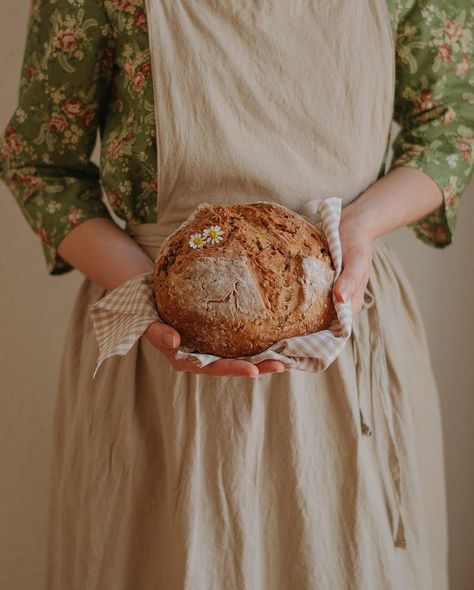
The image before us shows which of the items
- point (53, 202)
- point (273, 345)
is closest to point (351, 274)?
point (273, 345)

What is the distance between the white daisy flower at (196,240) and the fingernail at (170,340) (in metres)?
0.11

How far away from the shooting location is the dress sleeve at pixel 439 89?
1.08 metres

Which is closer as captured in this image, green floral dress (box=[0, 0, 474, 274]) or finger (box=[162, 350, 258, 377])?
finger (box=[162, 350, 258, 377])

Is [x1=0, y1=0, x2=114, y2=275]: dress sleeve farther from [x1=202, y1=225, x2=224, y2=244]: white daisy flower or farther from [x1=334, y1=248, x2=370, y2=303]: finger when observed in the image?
[x1=334, y1=248, x2=370, y2=303]: finger

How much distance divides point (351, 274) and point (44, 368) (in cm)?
111

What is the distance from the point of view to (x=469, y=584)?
1791 mm

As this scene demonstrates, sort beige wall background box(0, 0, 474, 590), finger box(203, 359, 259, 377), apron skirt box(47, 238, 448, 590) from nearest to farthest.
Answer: finger box(203, 359, 259, 377) < apron skirt box(47, 238, 448, 590) < beige wall background box(0, 0, 474, 590)

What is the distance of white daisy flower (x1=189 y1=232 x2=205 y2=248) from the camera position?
0.86 m

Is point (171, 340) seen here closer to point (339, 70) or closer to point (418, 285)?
point (339, 70)

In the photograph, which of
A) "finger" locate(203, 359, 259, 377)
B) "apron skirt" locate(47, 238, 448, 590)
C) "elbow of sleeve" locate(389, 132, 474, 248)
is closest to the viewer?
"finger" locate(203, 359, 259, 377)

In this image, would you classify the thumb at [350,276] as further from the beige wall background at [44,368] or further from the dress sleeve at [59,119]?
the beige wall background at [44,368]

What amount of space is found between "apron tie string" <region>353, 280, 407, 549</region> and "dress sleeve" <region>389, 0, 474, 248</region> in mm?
205

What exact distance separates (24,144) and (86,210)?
0.14 meters

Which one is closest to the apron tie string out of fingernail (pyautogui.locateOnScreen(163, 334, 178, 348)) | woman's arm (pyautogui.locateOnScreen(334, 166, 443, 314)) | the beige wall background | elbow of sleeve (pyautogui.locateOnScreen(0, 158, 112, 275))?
woman's arm (pyautogui.locateOnScreen(334, 166, 443, 314))
